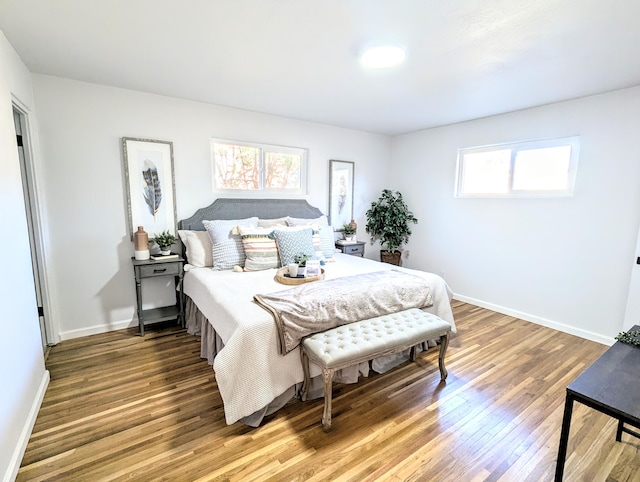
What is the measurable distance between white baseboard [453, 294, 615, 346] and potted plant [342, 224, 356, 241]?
5.58ft

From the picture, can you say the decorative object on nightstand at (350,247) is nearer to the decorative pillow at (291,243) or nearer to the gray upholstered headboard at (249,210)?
the gray upholstered headboard at (249,210)

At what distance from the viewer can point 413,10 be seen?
1.69 m

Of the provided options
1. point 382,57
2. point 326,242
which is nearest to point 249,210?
point 326,242

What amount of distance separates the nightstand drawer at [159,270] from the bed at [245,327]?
13cm

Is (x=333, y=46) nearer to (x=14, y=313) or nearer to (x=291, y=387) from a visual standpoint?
(x=291, y=387)

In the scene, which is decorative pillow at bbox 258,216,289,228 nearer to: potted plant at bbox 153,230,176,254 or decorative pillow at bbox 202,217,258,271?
decorative pillow at bbox 202,217,258,271

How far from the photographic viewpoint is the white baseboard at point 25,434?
4.97ft

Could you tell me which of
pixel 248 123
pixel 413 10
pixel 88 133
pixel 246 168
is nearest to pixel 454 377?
pixel 413 10

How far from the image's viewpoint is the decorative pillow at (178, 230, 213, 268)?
10.7 feet

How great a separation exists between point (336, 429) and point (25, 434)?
1771 mm

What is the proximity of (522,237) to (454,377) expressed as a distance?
2063 mm

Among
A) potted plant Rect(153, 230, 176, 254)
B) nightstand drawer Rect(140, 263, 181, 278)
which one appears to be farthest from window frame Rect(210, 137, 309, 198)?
nightstand drawer Rect(140, 263, 181, 278)

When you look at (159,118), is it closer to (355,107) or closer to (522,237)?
(355,107)

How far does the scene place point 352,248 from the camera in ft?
14.8
